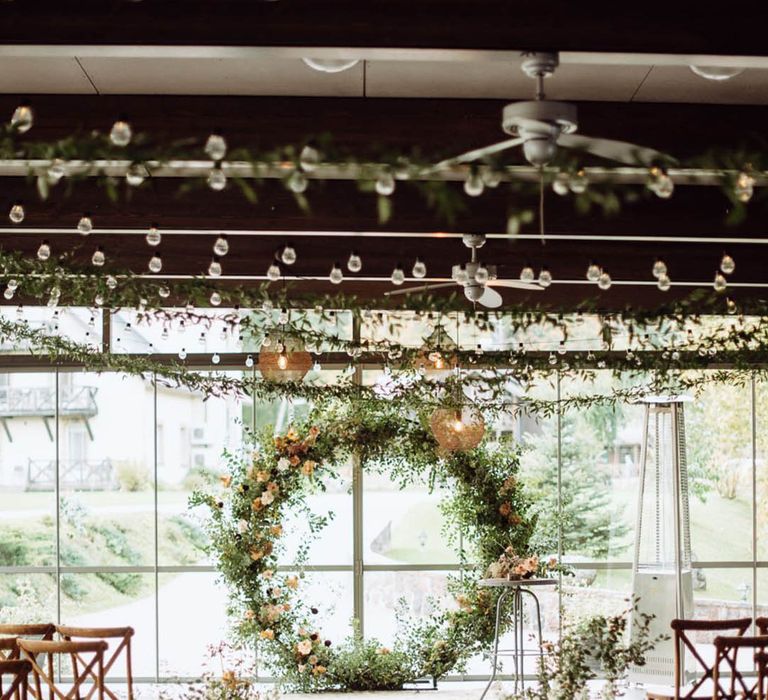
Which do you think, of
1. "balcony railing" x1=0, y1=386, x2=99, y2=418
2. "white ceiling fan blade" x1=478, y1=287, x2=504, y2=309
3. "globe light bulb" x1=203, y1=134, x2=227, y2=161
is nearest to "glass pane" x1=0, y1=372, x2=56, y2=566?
"balcony railing" x1=0, y1=386, x2=99, y2=418

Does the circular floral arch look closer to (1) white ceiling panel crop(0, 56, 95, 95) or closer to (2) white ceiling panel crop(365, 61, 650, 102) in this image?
(2) white ceiling panel crop(365, 61, 650, 102)

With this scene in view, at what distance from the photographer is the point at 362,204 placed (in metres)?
6.22

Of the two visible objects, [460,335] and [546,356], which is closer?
[546,356]

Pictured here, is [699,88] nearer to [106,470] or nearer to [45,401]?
[106,470]

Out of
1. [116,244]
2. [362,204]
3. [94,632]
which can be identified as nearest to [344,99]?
[362,204]

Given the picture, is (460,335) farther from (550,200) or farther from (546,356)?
(550,200)

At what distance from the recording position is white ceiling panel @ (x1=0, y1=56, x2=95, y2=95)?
4.74 metres

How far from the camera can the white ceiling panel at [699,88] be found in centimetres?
479

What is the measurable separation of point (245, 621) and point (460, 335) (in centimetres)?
338

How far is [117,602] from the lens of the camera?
10.6m

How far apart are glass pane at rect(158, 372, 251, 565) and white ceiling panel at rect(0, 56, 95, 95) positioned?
5844 mm

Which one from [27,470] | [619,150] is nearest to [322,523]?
[27,470]

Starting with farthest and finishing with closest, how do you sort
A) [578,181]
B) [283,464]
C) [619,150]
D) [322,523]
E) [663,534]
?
[663,534] < [322,523] < [283,464] < [619,150] < [578,181]

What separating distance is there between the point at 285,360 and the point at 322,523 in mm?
3767
